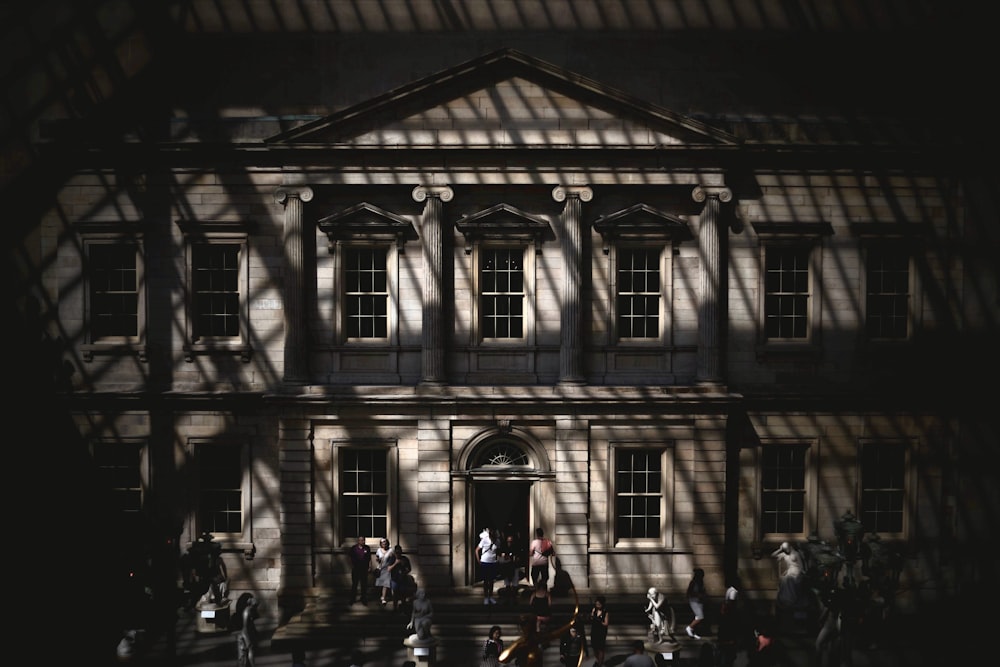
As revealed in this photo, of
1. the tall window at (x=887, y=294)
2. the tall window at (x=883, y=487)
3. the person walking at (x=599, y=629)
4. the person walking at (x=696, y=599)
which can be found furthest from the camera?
the tall window at (x=883, y=487)

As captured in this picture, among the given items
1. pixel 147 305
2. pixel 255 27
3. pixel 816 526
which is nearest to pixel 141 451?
pixel 147 305

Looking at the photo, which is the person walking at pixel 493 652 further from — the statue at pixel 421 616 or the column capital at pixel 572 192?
the column capital at pixel 572 192

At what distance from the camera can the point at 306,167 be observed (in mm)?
18703

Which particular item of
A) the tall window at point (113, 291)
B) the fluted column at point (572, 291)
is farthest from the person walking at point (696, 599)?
the tall window at point (113, 291)

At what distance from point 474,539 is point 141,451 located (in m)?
8.62

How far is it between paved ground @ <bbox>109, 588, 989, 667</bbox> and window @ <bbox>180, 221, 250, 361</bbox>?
6.66 meters

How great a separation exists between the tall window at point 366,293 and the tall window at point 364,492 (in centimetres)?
295

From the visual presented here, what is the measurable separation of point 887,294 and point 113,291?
19.3m

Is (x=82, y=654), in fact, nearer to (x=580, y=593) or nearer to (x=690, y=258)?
(x=580, y=593)

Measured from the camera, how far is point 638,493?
63.4 ft

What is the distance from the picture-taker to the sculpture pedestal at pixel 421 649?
1606 centimetres

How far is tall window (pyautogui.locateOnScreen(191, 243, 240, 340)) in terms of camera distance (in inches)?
771

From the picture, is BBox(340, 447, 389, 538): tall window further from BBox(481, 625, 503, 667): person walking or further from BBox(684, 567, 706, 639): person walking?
BBox(684, 567, 706, 639): person walking

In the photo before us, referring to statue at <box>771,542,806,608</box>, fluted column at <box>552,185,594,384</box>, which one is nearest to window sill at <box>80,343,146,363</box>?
fluted column at <box>552,185,594,384</box>
